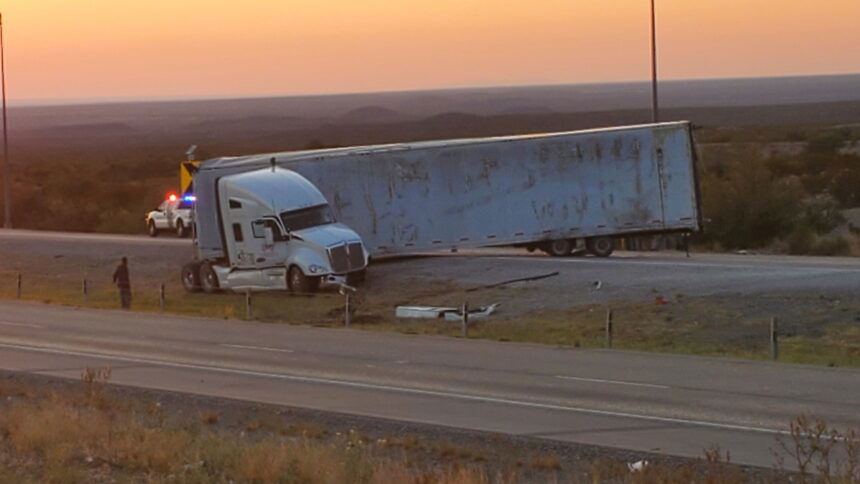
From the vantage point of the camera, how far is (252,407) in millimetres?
16344

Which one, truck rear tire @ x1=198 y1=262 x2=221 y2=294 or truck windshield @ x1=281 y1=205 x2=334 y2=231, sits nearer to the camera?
truck windshield @ x1=281 y1=205 x2=334 y2=231

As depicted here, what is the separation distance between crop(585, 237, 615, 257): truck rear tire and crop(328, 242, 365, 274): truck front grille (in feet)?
23.5

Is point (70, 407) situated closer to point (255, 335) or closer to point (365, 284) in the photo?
point (255, 335)

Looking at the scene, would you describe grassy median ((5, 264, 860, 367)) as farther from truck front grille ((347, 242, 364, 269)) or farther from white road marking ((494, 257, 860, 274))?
white road marking ((494, 257, 860, 274))

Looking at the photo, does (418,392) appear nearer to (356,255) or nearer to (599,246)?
(356,255)

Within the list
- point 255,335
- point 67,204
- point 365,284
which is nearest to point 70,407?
point 255,335

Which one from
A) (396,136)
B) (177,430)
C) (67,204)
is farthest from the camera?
(396,136)

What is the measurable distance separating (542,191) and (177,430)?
25630mm

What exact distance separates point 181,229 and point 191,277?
17.2 m

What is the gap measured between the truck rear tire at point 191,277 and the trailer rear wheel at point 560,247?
30.7ft

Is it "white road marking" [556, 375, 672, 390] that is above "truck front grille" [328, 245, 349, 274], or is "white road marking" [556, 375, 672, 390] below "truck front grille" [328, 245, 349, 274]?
above

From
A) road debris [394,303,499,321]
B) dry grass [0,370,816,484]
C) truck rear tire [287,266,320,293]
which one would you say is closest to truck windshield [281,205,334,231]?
truck rear tire [287,266,320,293]

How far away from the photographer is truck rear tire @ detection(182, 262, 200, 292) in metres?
37.3

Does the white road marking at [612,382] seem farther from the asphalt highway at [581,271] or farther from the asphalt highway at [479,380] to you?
the asphalt highway at [581,271]
